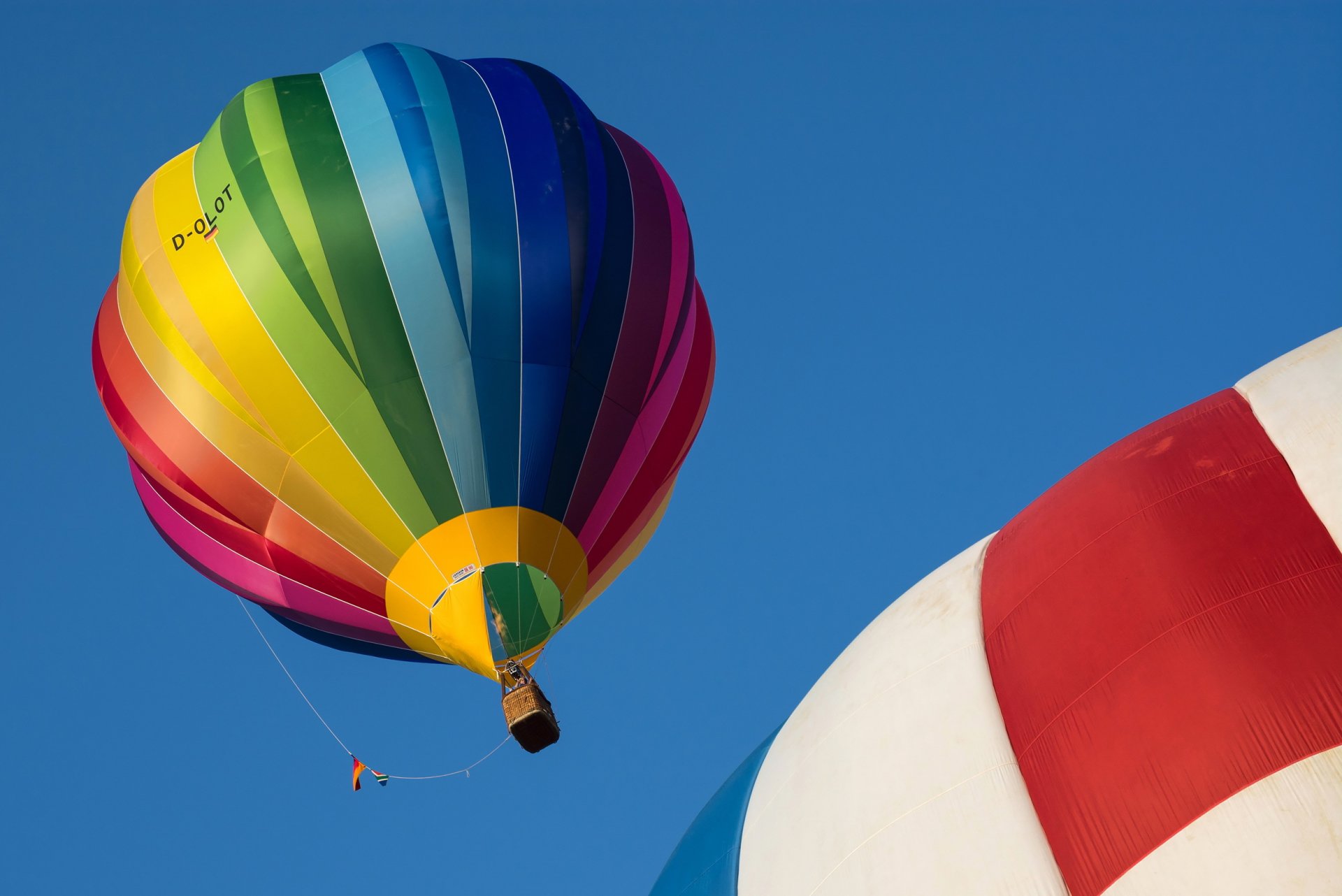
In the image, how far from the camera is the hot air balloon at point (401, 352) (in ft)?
36.4

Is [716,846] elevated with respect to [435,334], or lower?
lower

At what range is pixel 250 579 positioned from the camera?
40.1 ft

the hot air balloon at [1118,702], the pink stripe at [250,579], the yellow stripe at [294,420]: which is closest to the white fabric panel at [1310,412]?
the hot air balloon at [1118,702]

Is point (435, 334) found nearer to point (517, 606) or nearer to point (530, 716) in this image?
point (517, 606)

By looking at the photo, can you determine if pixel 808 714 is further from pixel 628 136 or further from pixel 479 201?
pixel 628 136

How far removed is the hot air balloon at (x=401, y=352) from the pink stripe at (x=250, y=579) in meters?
0.04

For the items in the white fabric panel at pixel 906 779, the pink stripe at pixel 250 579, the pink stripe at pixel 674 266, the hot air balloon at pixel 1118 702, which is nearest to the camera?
the hot air balloon at pixel 1118 702

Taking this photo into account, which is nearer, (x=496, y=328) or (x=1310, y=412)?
(x=1310, y=412)

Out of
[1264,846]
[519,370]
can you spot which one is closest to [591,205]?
[519,370]

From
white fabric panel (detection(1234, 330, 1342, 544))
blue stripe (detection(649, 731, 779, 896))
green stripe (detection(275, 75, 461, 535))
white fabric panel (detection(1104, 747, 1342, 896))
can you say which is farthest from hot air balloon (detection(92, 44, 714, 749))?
white fabric panel (detection(1104, 747, 1342, 896))

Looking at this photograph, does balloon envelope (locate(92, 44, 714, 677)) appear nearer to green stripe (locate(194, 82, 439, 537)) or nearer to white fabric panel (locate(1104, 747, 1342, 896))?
green stripe (locate(194, 82, 439, 537))

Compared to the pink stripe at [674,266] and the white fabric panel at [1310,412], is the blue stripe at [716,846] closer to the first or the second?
the white fabric panel at [1310,412]

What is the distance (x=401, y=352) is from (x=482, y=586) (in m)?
1.72

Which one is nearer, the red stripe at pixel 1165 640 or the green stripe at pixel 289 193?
the red stripe at pixel 1165 640
